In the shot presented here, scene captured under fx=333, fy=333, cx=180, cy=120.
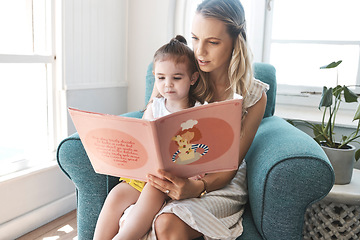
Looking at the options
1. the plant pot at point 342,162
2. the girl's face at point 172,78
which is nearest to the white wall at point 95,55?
the girl's face at point 172,78

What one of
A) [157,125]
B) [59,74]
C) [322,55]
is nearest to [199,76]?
[157,125]

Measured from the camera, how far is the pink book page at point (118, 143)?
91 centimetres

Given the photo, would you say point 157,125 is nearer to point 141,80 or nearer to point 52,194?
point 52,194

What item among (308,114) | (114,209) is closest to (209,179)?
(114,209)

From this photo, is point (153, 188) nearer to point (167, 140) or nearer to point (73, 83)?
point (167, 140)

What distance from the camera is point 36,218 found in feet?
6.15

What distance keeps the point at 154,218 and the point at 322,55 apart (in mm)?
1828

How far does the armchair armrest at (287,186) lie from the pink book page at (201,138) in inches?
5.1

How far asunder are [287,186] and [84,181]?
712 millimetres

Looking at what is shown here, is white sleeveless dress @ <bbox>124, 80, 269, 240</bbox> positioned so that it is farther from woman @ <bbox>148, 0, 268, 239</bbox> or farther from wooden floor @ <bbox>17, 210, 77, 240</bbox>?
wooden floor @ <bbox>17, 210, 77, 240</bbox>

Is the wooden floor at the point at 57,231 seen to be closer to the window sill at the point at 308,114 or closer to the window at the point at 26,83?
the window at the point at 26,83

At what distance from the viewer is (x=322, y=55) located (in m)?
2.29

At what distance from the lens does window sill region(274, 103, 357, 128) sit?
195 cm

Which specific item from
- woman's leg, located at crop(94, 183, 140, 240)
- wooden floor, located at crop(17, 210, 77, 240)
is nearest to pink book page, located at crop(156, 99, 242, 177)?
woman's leg, located at crop(94, 183, 140, 240)
